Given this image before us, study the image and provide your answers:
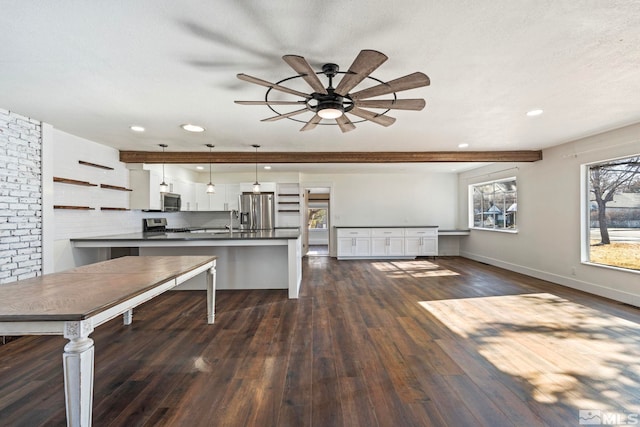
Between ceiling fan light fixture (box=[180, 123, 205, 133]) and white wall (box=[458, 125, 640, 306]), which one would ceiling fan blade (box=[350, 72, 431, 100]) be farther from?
white wall (box=[458, 125, 640, 306])

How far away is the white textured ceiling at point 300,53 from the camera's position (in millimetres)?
1588

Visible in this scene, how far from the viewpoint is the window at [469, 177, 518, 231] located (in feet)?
19.7

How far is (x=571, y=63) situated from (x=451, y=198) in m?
6.20

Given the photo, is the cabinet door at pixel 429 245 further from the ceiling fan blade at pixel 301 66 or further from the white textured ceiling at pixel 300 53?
the ceiling fan blade at pixel 301 66

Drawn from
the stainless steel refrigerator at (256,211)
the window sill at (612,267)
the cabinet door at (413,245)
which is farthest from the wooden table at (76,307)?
the cabinet door at (413,245)

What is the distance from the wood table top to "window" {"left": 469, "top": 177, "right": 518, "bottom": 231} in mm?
6192

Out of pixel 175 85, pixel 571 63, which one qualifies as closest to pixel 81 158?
pixel 175 85

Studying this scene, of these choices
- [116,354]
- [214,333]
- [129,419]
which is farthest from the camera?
[214,333]

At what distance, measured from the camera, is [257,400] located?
6.02ft

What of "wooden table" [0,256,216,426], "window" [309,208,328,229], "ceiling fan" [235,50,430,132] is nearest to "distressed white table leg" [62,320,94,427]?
"wooden table" [0,256,216,426]

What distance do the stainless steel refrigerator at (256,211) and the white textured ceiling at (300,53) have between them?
354 cm

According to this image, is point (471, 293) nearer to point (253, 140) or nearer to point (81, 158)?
point (253, 140)

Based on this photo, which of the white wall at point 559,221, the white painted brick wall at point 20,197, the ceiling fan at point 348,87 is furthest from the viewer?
the white wall at point 559,221
